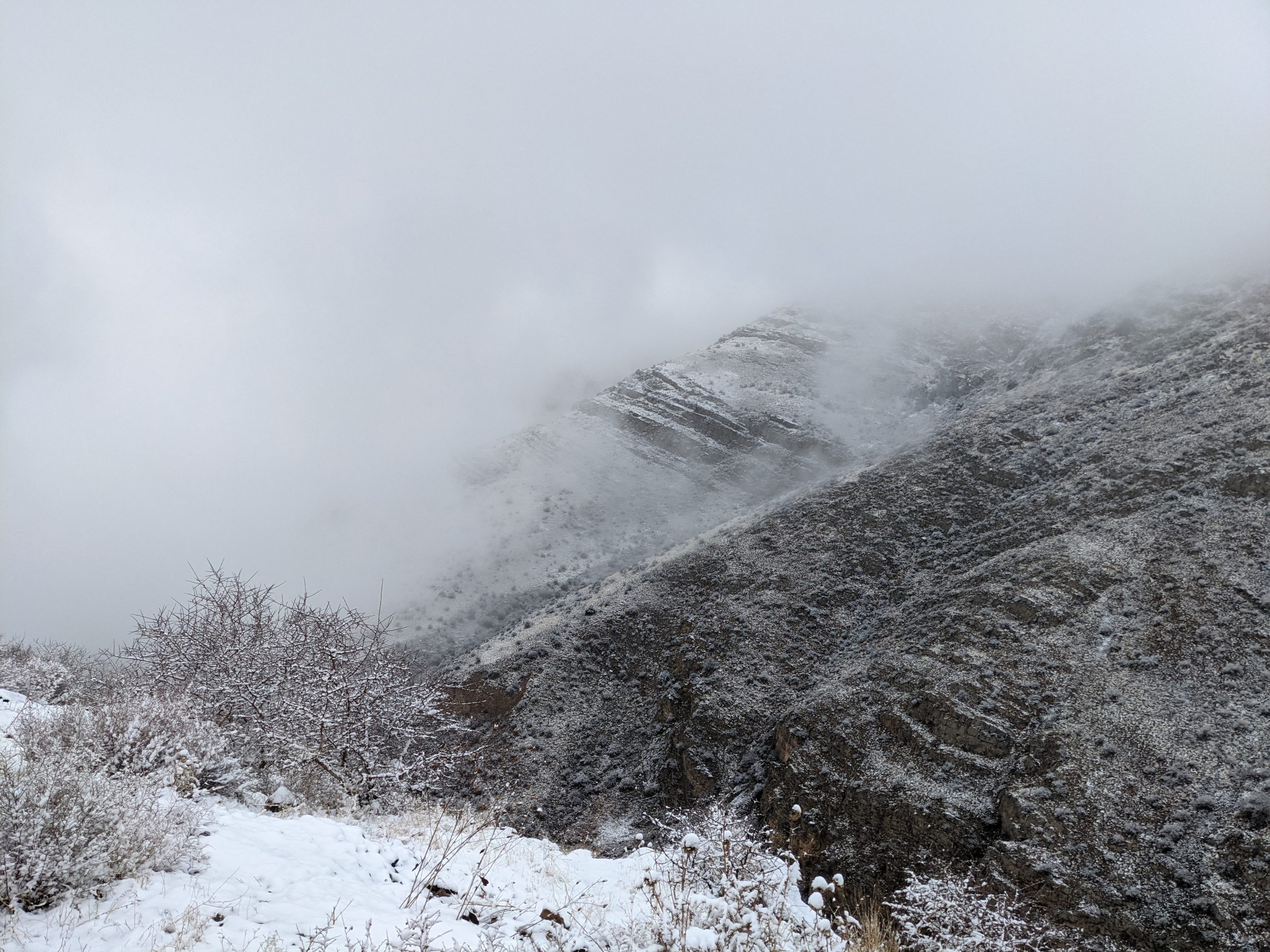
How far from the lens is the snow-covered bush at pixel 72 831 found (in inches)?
153

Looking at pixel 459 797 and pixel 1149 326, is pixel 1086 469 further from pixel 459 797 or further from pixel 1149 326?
pixel 459 797

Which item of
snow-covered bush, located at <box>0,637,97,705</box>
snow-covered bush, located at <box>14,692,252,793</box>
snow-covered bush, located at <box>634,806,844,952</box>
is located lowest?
snow-covered bush, located at <box>634,806,844,952</box>

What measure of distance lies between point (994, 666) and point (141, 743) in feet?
45.7

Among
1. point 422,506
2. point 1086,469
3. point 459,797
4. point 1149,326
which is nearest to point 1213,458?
point 1086,469

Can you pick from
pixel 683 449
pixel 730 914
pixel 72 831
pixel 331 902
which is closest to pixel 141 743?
pixel 72 831

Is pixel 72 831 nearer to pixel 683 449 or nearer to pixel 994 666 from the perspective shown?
pixel 994 666

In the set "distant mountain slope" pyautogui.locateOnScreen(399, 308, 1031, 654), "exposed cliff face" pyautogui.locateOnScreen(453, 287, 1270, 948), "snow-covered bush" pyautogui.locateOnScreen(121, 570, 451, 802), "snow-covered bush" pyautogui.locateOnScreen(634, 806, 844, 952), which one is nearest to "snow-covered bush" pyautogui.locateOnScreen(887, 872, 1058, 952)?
"snow-covered bush" pyautogui.locateOnScreen(634, 806, 844, 952)

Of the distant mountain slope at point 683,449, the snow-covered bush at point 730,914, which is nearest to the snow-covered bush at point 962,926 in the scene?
the snow-covered bush at point 730,914

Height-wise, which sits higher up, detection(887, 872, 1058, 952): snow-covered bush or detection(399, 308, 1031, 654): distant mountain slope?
detection(399, 308, 1031, 654): distant mountain slope

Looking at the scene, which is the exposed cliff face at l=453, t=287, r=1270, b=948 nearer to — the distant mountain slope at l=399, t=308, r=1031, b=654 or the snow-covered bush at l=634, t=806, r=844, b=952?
the snow-covered bush at l=634, t=806, r=844, b=952

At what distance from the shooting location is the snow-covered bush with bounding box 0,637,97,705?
13820 millimetres

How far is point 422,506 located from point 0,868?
40414mm

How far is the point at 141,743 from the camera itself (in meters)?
6.51

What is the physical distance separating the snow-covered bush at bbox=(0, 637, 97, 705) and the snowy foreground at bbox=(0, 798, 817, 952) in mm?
8311
